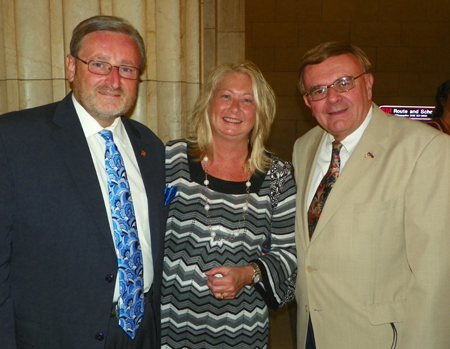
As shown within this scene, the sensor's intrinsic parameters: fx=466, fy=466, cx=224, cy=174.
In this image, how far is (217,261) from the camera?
239 centimetres

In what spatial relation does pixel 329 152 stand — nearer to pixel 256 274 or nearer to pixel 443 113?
pixel 256 274

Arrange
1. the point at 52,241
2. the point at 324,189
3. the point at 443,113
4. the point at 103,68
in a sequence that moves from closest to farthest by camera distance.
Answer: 1. the point at 52,241
2. the point at 103,68
3. the point at 324,189
4. the point at 443,113

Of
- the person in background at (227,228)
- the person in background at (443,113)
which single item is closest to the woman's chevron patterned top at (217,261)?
the person in background at (227,228)

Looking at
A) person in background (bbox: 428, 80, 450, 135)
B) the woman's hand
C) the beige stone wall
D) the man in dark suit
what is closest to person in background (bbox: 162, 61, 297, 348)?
the woman's hand

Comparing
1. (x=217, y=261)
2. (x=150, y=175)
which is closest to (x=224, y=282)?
(x=217, y=261)

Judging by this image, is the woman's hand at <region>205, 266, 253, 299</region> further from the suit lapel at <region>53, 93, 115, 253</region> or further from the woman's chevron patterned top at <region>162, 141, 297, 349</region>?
the suit lapel at <region>53, 93, 115, 253</region>

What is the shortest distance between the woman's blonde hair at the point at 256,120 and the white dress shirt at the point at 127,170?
0.42 m

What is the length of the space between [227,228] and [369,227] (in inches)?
27.9

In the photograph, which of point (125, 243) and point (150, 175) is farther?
point (150, 175)

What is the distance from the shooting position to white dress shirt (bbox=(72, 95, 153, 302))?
2.07m

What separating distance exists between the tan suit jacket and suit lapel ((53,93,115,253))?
1034 millimetres

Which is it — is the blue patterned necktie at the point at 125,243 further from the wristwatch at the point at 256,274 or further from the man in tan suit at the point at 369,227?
the man in tan suit at the point at 369,227

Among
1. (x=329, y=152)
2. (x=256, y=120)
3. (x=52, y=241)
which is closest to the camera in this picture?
(x=52, y=241)

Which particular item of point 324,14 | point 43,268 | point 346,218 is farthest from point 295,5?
point 43,268
